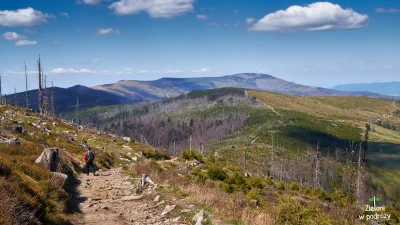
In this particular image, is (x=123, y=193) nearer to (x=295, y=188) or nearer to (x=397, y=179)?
(x=295, y=188)

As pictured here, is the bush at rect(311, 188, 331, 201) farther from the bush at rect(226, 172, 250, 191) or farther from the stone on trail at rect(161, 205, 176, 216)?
the stone on trail at rect(161, 205, 176, 216)

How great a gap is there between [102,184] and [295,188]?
35.2 m

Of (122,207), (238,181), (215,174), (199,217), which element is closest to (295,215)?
(199,217)

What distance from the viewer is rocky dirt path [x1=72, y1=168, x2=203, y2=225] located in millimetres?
12688

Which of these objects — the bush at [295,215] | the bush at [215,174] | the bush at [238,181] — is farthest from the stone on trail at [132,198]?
the bush at [238,181]

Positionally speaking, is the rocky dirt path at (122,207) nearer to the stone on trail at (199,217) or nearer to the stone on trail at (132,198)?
the stone on trail at (132,198)

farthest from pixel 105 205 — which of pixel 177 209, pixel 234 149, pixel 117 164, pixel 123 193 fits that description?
pixel 234 149

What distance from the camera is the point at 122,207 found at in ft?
48.0

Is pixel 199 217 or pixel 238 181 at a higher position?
pixel 199 217

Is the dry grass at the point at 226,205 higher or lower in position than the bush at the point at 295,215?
lower

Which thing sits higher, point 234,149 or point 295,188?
point 295,188

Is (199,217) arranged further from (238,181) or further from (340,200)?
(238,181)

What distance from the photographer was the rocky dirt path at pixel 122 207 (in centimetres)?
1269

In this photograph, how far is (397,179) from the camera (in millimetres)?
174875
